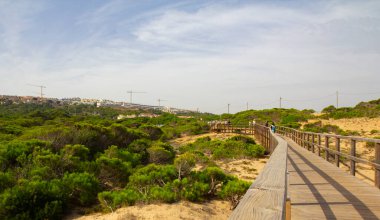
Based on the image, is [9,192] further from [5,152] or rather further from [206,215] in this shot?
[206,215]

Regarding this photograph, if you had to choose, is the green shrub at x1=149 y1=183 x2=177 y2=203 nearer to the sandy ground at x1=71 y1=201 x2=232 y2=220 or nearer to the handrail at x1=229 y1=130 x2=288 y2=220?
the sandy ground at x1=71 y1=201 x2=232 y2=220

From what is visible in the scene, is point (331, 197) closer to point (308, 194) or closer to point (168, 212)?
point (308, 194)

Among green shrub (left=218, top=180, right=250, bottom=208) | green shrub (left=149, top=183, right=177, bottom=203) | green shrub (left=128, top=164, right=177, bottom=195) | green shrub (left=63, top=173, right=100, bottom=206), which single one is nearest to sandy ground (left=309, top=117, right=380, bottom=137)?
green shrub (left=218, top=180, right=250, bottom=208)

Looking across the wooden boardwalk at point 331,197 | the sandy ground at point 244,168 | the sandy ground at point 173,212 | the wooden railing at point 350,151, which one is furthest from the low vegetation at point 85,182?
the wooden boardwalk at point 331,197

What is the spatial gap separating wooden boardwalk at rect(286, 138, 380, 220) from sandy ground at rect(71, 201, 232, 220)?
3.05m

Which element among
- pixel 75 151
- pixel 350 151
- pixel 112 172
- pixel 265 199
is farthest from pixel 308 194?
pixel 75 151

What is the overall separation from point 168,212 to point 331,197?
503 centimetres

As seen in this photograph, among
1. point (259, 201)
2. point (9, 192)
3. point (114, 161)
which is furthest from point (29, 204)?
point (259, 201)

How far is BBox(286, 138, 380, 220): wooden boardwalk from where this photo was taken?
4.00 m

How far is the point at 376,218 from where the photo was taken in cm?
386

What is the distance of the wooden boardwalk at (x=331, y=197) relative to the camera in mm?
4002

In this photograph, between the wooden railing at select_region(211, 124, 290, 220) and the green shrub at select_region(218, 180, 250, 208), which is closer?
the wooden railing at select_region(211, 124, 290, 220)

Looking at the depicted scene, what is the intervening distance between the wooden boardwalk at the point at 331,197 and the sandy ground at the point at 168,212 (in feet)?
10.00

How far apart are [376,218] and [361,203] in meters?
0.72
